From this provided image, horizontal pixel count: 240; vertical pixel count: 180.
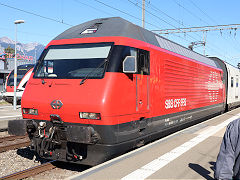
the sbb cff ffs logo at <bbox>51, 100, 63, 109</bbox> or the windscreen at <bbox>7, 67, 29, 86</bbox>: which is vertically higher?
the windscreen at <bbox>7, 67, 29, 86</bbox>

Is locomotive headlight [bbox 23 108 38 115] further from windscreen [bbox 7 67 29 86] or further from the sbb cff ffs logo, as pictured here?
windscreen [bbox 7 67 29 86]

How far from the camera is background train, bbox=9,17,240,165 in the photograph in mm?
5293

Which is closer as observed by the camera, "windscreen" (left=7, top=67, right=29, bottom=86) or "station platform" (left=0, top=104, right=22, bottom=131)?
"station platform" (left=0, top=104, right=22, bottom=131)

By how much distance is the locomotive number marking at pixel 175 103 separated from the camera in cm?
793

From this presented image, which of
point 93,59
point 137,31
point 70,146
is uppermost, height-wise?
point 137,31

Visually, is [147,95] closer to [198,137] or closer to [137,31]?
[137,31]

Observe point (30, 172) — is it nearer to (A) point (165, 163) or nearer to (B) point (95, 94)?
(B) point (95, 94)

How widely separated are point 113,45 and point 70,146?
235 centimetres

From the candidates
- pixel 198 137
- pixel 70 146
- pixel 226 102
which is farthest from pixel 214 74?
pixel 70 146

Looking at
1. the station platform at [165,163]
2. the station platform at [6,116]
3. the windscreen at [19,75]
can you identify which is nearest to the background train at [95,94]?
the station platform at [165,163]

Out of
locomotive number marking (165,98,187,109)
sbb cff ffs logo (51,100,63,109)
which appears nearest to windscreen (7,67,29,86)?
locomotive number marking (165,98,187,109)

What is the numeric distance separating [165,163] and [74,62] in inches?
116

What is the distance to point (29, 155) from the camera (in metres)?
7.57

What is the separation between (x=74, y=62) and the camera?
596 centimetres
